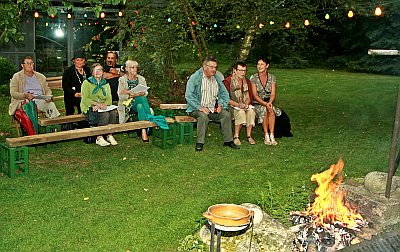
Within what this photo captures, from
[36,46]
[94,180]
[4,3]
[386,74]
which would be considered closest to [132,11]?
[4,3]

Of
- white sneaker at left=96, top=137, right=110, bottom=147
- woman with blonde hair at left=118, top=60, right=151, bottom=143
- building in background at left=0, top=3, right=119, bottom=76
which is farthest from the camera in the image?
building in background at left=0, top=3, right=119, bottom=76

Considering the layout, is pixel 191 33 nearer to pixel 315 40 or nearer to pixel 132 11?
pixel 132 11

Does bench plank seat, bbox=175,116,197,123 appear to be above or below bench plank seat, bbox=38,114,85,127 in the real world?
above

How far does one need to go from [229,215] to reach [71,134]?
338 centimetres

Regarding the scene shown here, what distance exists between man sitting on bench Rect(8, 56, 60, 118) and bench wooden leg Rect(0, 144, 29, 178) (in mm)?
1544

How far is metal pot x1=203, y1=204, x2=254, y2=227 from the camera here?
134 inches

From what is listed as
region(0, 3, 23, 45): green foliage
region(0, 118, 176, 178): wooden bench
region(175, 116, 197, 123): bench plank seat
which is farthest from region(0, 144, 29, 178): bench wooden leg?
region(175, 116, 197, 123): bench plank seat

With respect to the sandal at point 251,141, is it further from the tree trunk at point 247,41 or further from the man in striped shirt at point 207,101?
the tree trunk at point 247,41

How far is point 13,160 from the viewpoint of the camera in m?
5.94

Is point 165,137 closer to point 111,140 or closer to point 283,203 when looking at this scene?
point 111,140

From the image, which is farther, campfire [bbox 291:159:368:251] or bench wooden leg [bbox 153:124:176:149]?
bench wooden leg [bbox 153:124:176:149]

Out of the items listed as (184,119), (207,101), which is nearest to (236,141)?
(207,101)

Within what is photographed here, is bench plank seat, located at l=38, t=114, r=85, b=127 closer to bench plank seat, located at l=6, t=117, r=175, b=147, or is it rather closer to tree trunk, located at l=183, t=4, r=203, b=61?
bench plank seat, located at l=6, t=117, r=175, b=147

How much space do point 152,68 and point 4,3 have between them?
15.7 ft
